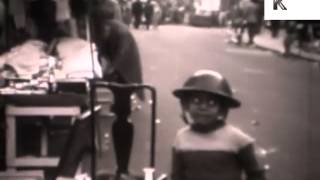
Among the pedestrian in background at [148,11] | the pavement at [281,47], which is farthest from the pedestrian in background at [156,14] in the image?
the pavement at [281,47]

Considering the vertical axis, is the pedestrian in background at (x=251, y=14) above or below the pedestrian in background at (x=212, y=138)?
above

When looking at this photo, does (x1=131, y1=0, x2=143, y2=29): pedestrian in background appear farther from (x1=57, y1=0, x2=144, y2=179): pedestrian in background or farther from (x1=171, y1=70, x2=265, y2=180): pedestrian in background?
(x1=171, y1=70, x2=265, y2=180): pedestrian in background

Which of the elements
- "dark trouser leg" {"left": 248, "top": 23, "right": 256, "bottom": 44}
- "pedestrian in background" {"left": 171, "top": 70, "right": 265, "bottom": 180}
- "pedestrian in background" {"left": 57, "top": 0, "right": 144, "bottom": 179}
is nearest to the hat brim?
"pedestrian in background" {"left": 171, "top": 70, "right": 265, "bottom": 180}

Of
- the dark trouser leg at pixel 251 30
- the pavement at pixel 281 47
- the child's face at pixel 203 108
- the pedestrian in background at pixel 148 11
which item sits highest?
the pedestrian in background at pixel 148 11

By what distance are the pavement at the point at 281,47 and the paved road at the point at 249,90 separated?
26mm

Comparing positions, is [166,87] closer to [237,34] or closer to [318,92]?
[237,34]

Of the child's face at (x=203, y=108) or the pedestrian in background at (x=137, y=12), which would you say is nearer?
the child's face at (x=203, y=108)

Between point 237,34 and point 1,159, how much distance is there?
1.06 meters

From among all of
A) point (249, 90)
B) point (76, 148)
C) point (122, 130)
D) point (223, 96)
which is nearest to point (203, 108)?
point (223, 96)

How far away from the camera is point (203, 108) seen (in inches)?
137

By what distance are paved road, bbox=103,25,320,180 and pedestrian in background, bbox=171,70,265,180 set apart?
0.20 ft

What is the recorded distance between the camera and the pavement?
3641 millimetres

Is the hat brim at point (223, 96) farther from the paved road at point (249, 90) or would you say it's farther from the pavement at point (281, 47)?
the pavement at point (281, 47)

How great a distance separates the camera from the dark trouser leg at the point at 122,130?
143 inches
